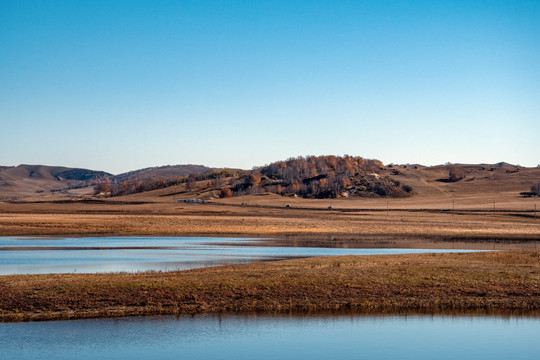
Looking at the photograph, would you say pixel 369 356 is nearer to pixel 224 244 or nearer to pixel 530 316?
pixel 530 316

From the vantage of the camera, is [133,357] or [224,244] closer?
[133,357]

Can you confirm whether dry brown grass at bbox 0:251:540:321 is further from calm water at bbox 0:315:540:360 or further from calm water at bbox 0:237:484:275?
calm water at bbox 0:237:484:275

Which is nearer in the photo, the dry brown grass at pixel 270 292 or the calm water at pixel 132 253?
the dry brown grass at pixel 270 292

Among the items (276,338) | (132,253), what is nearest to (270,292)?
(276,338)

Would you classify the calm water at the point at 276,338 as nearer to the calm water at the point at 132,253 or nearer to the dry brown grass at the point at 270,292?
the dry brown grass at the point at 270,292

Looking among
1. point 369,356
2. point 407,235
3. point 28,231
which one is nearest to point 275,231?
point 407,235

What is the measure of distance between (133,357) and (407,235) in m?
58.2

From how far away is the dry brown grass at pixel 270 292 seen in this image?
23.4 metres

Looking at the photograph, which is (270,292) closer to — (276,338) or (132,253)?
(276,338)

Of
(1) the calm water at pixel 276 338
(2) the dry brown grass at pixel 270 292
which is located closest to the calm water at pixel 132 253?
(2) the dry brown grass at pixel 270 292

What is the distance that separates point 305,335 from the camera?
20.9 m

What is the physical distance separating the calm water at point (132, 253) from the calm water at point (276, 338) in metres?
12.9

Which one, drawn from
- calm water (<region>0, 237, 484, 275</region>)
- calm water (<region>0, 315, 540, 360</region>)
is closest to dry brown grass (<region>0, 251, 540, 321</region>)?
calm water (<region>0, 315, 540, 360</region>)

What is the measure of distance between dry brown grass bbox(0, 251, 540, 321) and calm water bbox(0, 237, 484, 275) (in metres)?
6.42
